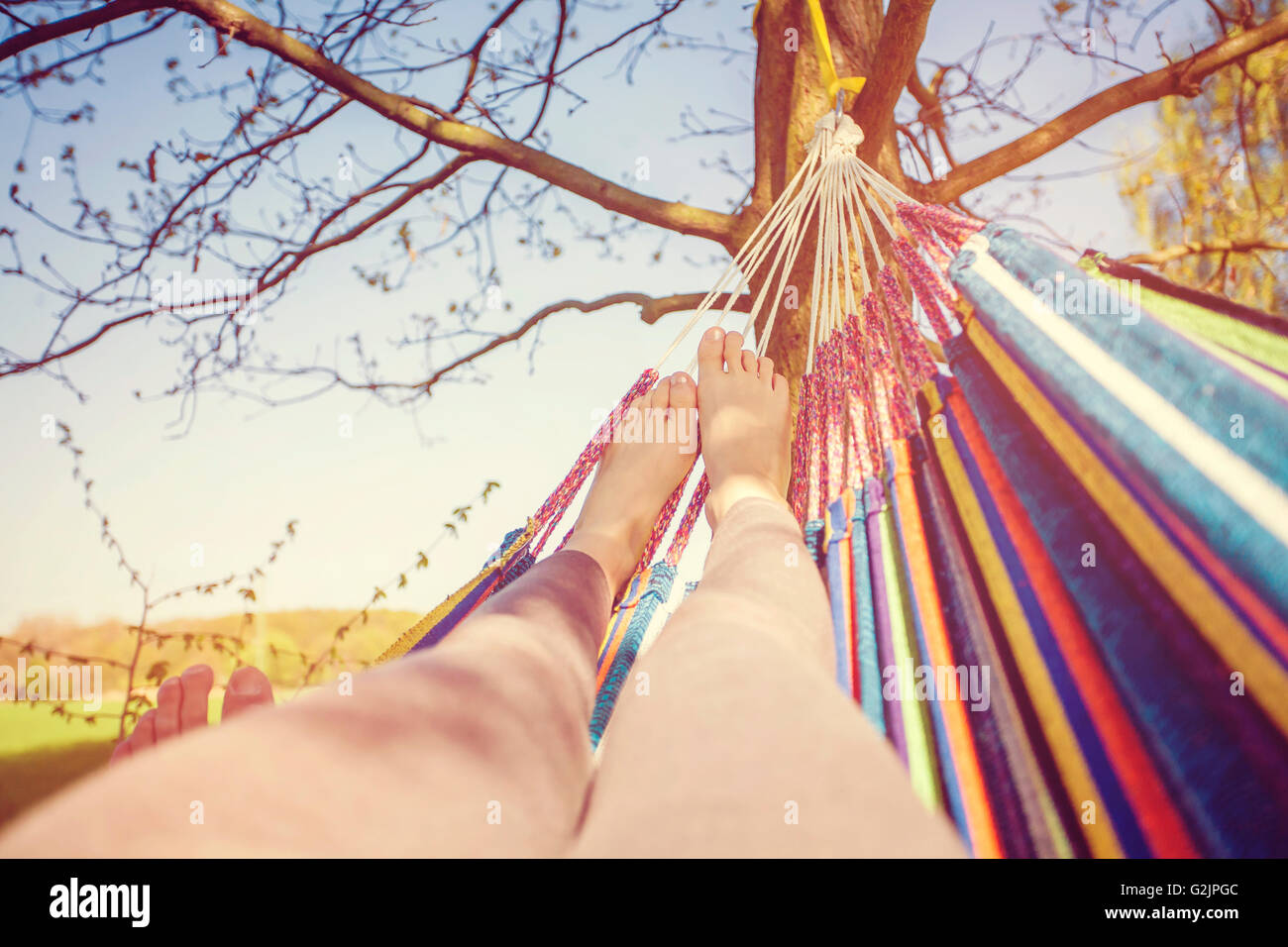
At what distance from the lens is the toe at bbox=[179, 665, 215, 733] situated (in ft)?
3.84

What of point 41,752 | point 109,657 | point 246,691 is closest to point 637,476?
point 246,691

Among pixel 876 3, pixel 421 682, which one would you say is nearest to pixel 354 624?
pixel 421 682

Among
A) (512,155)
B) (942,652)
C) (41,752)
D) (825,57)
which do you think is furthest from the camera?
(41,752)

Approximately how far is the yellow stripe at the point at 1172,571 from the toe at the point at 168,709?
4.50 feet

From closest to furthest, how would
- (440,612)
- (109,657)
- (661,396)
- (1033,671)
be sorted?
(1033,671), (440,612), (661,396), (109,657)

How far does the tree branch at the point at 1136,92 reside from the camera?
1.54 m

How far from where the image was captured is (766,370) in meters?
1.52

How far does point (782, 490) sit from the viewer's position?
1.33m

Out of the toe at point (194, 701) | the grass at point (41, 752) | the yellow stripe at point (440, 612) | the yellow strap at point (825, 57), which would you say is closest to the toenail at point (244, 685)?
the toe at point (194, 701)

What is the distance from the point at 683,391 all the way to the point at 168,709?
112 centimetres

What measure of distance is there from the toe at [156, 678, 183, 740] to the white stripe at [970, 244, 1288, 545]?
1.42m

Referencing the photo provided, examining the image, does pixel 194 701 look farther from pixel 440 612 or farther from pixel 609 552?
pixel 609 552

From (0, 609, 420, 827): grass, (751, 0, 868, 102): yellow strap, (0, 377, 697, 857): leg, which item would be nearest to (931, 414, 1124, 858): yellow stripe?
(0, 377, 697, 857): leg

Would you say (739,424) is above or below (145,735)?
above
